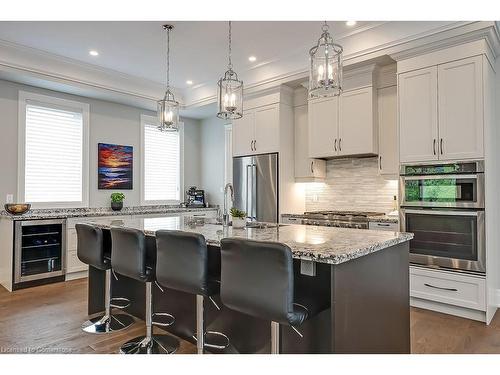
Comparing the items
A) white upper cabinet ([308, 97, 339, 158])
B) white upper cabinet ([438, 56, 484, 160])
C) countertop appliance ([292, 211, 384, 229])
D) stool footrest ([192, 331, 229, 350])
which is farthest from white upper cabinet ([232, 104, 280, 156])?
stool footrest ([192, 331, 229, 350])

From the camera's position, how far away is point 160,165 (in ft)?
21.3

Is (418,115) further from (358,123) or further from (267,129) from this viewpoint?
(267,129)

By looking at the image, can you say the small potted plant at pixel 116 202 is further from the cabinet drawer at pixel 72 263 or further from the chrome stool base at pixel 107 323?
the chrome stool base at pixel 107 323

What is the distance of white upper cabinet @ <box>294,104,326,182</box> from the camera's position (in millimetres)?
4914

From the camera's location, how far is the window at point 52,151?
4922mm

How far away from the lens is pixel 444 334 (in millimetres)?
2910

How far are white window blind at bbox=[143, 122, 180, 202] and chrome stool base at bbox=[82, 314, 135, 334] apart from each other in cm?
320

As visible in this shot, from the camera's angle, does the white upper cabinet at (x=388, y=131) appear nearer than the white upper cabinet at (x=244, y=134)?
Yes

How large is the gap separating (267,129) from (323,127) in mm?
857

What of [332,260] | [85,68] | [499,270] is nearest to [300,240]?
[332,260]

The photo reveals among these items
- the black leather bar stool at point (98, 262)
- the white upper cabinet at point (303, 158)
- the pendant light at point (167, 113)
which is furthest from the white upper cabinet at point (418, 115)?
the black leather bar stool at point (98, 262)

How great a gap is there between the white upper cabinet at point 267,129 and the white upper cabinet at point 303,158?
35 centimetres

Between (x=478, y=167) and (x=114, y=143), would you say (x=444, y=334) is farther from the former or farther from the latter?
(x=114, y=143)

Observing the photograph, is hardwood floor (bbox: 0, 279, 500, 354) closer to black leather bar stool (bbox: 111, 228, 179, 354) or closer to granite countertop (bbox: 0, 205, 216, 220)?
black leather bar stool (bbox: 111, 228, 179, 354)
